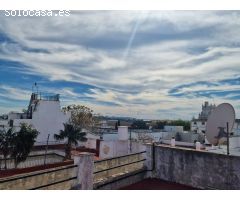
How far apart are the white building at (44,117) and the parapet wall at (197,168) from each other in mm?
9240

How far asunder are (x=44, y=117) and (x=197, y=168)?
10.7 meters

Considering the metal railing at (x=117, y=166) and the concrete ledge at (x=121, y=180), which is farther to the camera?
the metal railing at (x=117, y=166)

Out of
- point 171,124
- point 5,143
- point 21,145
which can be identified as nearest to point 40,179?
point 21,145

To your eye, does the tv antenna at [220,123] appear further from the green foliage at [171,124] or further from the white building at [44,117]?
the green foliage at [171,124]

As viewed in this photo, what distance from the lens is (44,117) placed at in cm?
1460

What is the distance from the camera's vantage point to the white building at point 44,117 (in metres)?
14.2

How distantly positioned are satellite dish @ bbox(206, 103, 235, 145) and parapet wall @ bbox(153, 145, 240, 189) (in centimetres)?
187

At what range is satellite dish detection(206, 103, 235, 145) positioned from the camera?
7059 millimetres

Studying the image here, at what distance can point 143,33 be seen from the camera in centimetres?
611

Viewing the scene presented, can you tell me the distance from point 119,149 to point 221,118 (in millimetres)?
3112

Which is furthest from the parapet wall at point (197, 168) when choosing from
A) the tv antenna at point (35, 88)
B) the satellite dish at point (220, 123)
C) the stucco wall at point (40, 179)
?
→ the tv antenna at point (35, 88)

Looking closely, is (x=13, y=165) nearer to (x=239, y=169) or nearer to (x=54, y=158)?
(x=54, y=158)

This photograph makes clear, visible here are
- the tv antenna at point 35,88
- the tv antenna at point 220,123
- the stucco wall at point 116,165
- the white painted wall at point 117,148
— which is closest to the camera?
the stucco wall at point 116,165

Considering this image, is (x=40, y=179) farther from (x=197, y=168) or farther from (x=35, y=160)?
Result: (x=35, y=160)
